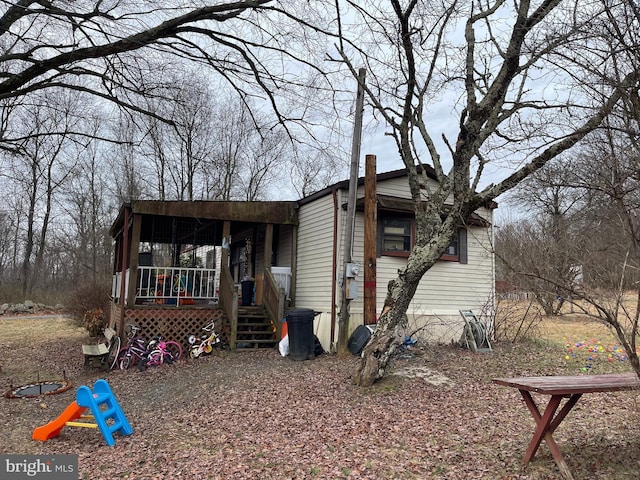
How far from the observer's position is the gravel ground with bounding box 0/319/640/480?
4.17 metres

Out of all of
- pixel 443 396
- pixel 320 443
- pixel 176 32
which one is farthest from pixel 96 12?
pixel 443 396

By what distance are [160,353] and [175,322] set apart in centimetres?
97

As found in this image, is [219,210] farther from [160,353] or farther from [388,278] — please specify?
[388,278]

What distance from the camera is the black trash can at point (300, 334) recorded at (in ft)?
30.0

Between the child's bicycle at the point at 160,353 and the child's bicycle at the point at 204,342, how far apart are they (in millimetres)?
269

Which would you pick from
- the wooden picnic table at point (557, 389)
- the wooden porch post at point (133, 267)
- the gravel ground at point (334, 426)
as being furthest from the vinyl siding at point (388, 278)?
the wooden picnic table at point (557, 389)

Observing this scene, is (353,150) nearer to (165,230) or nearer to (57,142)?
(57,142)

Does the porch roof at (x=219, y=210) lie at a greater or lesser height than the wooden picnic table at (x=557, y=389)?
greater

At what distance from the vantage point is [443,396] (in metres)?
6.21

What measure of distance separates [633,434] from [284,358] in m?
6.16

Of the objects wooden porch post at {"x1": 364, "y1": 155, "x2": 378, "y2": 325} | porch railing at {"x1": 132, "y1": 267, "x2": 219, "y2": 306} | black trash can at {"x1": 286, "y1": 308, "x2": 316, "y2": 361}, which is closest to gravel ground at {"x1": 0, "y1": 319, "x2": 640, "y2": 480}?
black trash can at {"x1": 286, "y1": 308, "x2": 316, "y2": 361}

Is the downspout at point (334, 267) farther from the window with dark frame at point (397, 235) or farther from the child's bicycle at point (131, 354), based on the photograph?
the child's bicycle at point (131, 354)

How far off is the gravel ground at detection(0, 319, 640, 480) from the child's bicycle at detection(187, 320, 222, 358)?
1.14m

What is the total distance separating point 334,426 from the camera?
5316mm
